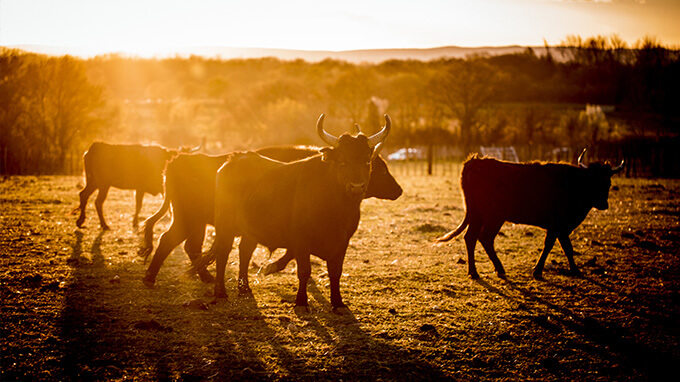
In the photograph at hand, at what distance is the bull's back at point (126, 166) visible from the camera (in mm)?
14188

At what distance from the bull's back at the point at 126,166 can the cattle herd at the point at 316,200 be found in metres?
4.75

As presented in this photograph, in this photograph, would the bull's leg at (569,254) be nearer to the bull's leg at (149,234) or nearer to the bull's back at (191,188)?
the bull's back at (191,188)

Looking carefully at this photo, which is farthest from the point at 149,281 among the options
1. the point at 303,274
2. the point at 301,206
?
the point at 301,206

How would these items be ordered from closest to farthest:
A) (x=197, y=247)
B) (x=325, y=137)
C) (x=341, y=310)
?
(x=341, y=310), (x=325, y=137), (x=197, y=247)

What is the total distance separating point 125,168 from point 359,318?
9.82 meters

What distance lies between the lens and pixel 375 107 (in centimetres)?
6581

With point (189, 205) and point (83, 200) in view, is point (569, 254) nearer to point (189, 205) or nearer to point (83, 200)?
point (189, 205)

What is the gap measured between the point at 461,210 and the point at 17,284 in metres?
12.8

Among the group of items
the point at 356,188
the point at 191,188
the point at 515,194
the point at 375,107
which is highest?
the point at 375,107

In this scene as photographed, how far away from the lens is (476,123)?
68.0 meters

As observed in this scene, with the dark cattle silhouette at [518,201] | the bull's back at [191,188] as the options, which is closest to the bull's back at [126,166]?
the bull's back at [191,188]

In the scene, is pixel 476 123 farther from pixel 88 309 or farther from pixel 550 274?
pixel 88 309

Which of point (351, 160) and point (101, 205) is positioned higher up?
point (351, 160)

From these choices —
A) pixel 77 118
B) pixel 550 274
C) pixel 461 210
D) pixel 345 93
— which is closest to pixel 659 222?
pixel 461 210
